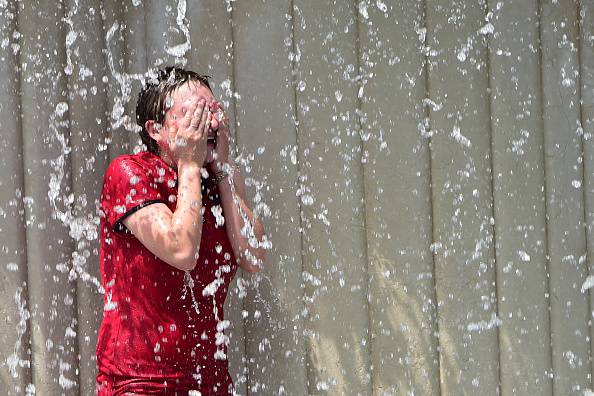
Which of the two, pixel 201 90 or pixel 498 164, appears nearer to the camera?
pixel 201 90

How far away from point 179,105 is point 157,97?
0.28 feet

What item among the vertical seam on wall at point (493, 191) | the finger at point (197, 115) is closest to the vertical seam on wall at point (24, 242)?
the finger at point (197, 115)

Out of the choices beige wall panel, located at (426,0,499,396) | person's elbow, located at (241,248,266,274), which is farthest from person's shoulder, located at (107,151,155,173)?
beige wall panel, located at (426,0,499,396)

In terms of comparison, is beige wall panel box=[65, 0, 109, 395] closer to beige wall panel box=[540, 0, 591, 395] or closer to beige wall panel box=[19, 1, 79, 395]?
beige wall panel box=[19, 1, 79, 395]

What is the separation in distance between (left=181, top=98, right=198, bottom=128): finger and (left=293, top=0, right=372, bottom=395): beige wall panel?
1.97 feet

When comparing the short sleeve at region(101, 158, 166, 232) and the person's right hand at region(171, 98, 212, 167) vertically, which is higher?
the person's right hand at region(171, 98, 212, 167)

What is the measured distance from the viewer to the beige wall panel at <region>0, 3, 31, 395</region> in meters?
2.79

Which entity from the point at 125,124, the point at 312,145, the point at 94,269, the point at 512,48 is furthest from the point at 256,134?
the point at 512,48

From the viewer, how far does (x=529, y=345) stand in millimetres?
3016

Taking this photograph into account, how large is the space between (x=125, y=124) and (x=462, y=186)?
1.21m

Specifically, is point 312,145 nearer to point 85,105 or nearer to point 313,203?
point 313,203

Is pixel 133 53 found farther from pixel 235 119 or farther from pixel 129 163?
pixel 129 163

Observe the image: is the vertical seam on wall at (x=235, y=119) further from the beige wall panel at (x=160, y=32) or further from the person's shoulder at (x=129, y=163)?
the person's shoulder at (x=129, y=163)

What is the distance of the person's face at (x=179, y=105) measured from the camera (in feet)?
7.94
